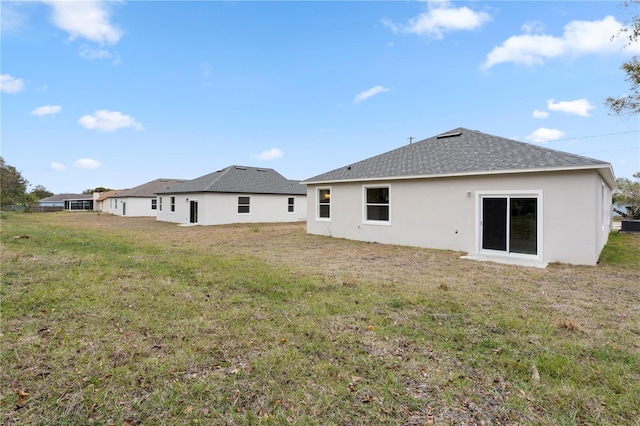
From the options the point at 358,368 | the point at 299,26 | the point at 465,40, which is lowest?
the point at 358,368

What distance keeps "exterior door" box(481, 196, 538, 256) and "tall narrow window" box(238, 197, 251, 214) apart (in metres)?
17.2

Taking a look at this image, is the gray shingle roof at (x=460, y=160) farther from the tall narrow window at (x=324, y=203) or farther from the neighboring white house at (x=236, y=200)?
the neighboring white house at (x=236, y=200)

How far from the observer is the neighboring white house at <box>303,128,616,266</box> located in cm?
832

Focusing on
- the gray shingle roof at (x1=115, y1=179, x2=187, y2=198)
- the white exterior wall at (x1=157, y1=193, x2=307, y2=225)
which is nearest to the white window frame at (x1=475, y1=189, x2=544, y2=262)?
the white exterior wall at (x1=157, y1=193, x2=307, y2=225)

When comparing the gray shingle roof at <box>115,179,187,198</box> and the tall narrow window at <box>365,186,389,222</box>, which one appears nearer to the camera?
the tall narrow window at <box>365,186,389,222</box>

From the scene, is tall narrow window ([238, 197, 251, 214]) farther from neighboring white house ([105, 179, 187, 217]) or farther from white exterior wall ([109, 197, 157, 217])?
white exterior wall ([109, 197, 157, 217])

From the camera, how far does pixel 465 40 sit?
14.4 m

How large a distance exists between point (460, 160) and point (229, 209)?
16457 millimetres

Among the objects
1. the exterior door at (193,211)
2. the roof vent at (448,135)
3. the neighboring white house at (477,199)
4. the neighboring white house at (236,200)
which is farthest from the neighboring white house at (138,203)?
the roof vent at (448,135)

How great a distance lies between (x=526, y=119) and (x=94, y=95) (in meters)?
26.3

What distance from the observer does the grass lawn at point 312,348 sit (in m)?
2.40

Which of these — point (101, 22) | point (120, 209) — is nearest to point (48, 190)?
point (120, 209)

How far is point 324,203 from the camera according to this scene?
14750mm

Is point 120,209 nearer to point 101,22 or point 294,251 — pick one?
point 101,22
